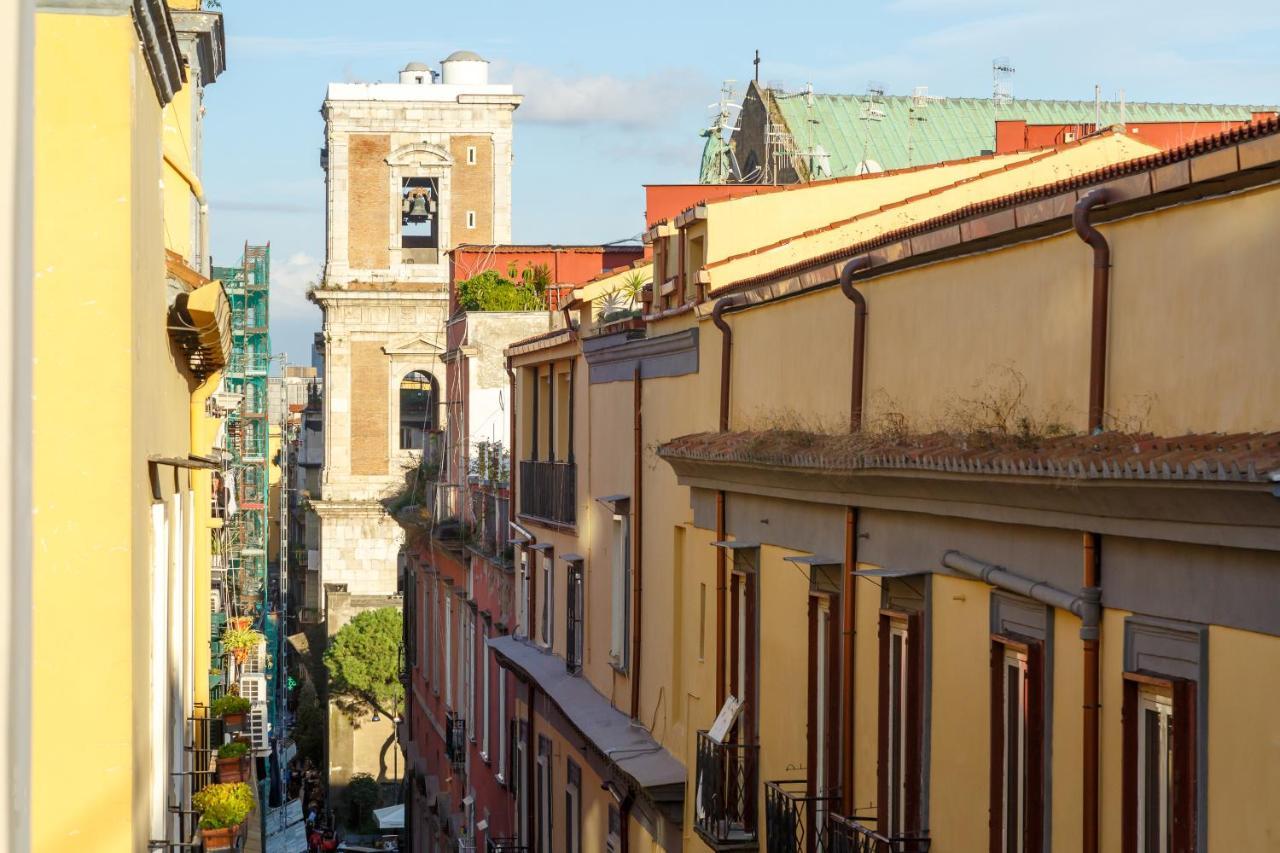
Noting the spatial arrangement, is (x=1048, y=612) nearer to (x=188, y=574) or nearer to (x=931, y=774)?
(x=931, y=774)

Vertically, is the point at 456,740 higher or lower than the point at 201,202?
lower

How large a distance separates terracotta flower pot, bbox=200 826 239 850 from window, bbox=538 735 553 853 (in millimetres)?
7989

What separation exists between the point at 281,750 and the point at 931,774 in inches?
2117

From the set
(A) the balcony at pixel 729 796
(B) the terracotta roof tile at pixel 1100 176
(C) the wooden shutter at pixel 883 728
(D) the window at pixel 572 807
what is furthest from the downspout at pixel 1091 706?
(D) the window at pixel 572 807

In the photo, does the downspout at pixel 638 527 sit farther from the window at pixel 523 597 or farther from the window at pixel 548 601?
the window at pixel 523 597

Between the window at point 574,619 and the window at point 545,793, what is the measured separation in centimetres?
119

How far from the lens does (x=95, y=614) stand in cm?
761

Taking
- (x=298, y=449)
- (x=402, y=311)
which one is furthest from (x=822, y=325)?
(x=298, y=449)

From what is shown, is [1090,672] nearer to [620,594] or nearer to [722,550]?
[722,550]

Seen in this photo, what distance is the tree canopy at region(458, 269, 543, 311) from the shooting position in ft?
111

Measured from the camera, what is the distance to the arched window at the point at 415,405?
57031mm

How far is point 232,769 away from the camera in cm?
1575

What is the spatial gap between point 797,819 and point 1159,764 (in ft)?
15.2

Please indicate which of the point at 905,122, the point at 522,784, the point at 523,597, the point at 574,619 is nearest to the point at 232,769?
the point at 574,619
